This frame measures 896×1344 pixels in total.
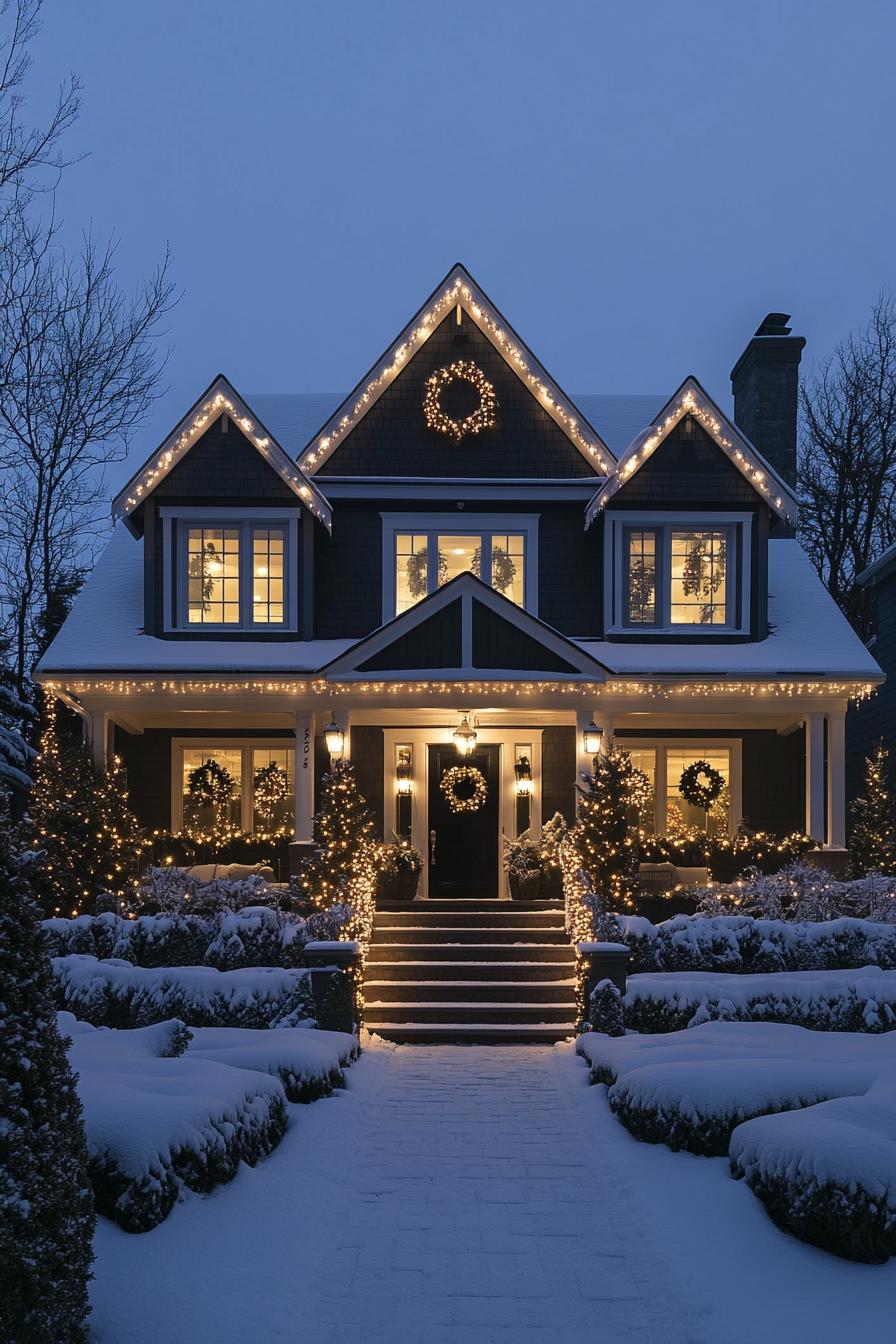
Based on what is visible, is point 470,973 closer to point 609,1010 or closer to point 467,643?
point 609,1010

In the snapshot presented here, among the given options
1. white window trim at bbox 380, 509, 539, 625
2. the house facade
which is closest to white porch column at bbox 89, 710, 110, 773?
the house facade

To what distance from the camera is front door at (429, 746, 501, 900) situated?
1922 centimetres

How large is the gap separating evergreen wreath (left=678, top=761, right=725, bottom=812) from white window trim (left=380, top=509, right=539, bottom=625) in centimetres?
337

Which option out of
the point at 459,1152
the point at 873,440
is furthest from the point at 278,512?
the point at 873,440

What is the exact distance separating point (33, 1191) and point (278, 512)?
49.5 ft

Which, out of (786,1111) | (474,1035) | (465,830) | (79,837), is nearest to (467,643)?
(465,830)

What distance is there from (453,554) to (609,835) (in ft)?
19.8

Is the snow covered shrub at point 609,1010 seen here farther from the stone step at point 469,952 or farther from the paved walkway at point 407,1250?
the paved walkway at point 407,1250

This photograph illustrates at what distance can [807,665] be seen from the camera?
720 inches

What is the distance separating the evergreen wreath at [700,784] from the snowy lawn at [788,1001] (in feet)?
25.8

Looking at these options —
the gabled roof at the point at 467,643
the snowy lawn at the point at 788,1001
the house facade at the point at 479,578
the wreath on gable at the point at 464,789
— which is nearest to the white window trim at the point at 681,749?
the house facade at the point at 479,578

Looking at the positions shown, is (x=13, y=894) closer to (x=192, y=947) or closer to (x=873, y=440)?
(x=192, y=947)

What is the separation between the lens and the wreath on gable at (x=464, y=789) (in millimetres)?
19188

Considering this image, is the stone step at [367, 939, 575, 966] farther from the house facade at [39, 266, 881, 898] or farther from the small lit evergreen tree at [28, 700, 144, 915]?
the house facade at [39, 266, 881, 898]
